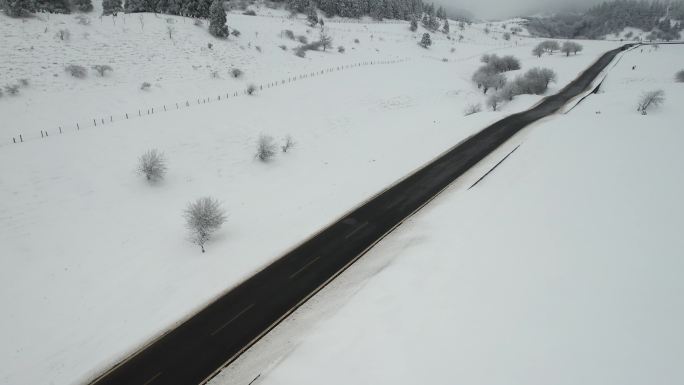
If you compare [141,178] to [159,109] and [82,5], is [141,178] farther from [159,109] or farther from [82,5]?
[82,5]

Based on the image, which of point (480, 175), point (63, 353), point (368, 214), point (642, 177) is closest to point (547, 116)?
point (642, 177)

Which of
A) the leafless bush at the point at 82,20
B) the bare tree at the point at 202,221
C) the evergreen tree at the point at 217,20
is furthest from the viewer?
the evergreen tree at the point at 217,20

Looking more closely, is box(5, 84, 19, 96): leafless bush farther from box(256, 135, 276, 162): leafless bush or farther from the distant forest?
the distant forest

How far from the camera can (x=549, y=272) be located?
15.4m

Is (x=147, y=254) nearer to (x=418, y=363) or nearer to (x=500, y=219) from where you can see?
(x=418, y=363)

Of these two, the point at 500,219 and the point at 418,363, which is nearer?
the point at 418,363

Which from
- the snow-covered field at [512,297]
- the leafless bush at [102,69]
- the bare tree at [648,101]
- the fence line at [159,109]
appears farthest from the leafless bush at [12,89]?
the bare tree at [648,101]

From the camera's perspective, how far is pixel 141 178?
24078mm

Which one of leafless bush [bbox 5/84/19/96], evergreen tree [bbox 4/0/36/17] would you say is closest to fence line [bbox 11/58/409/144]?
leafless bush [bbox 5/84/19/96]

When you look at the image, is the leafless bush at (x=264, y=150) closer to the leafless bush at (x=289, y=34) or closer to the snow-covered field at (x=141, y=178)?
the snow-covered field at (x=141, y=178)

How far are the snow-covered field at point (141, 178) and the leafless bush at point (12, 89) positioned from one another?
55 centimetres

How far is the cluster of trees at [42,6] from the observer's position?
120ft

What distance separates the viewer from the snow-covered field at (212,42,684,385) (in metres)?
11.5

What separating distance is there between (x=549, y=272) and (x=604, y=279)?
83.5 inches
